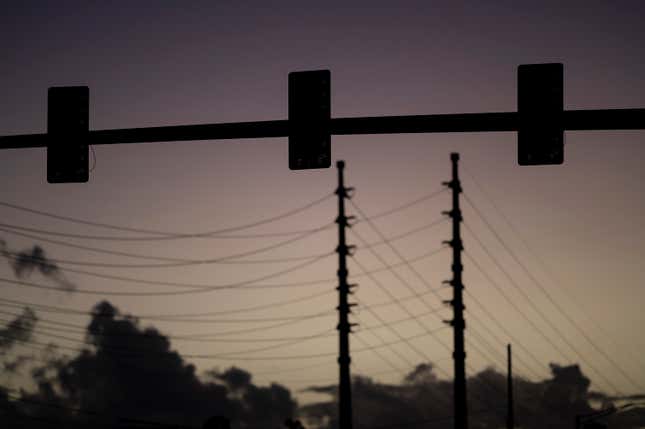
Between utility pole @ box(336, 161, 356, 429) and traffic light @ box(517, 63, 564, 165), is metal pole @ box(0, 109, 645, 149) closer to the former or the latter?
traffic light @ box(517, 63, 564, 165)

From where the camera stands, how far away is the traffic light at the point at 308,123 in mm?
13594

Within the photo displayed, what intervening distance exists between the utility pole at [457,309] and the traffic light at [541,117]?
23228 millimetres

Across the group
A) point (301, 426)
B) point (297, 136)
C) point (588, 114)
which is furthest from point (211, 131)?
point (301, 426)

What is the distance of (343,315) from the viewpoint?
38.5 metres

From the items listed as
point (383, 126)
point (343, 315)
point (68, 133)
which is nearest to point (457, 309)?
point (343, 315)

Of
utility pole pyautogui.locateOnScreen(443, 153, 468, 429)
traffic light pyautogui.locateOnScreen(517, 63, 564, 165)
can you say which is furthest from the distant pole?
traffic light pyautogui.locateOnScreen(517, 63, 564, 165)

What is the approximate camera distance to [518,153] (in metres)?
13.4

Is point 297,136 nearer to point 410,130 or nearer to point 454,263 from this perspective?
point 410,130

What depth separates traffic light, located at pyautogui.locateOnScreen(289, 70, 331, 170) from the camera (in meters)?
13.6

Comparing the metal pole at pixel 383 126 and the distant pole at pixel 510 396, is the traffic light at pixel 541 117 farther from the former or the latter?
the distant pole at pixel 510 396

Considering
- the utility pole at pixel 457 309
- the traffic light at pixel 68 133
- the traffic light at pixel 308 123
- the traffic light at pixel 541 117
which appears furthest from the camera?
the utility pole at pixel 457 309

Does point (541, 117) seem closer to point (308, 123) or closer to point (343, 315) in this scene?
point (308, 123)

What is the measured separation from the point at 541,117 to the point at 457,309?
80.4 feet

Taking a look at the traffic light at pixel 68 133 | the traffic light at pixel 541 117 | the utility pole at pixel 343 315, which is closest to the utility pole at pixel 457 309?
the utility pole at pixel 343 315
